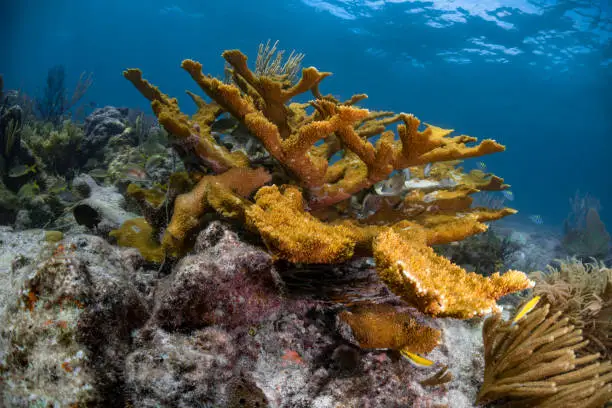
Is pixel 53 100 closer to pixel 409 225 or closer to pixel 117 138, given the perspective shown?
pixel 117 138

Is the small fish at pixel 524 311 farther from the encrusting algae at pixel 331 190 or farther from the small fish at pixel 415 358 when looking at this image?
the small fish at pixel 415 358

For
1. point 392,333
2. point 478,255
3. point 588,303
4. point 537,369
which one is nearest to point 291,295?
point 392,333

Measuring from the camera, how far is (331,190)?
2.62 m

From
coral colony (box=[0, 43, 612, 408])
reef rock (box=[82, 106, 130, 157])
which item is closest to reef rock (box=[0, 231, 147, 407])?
coral colony (box=[0, 43, 612, 408])

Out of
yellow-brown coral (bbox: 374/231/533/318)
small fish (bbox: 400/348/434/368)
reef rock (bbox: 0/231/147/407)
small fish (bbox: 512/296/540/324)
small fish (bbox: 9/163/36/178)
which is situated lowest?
small fish (bbox: 9/163/36/178)

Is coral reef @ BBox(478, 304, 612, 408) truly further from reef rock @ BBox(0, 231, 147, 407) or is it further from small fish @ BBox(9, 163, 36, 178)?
small fish @ BBox(9, 163, 36, 178)

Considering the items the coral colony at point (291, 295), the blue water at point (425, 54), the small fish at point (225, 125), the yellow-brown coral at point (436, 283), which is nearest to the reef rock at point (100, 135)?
the coral colony at point (291, 295)

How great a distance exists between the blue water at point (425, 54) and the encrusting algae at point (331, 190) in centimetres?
1353

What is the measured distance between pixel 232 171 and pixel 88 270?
4.15 feet

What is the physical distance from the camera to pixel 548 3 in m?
29.1

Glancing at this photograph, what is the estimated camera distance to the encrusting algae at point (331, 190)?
153 centimetres

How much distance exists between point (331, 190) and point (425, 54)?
54362mm

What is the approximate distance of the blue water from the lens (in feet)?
118

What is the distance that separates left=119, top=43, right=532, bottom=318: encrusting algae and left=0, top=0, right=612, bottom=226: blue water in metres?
13.5
